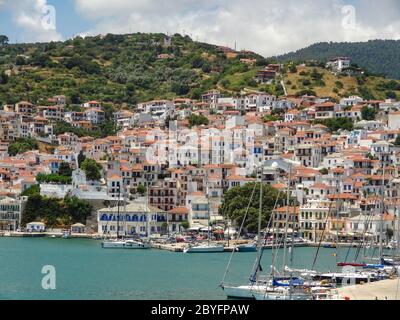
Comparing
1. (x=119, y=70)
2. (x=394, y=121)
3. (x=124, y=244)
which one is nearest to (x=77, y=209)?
(x=124, y=244)

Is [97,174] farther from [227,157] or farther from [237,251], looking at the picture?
[237,251]

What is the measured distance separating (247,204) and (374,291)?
68.9ft

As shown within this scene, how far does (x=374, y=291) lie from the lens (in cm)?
2034

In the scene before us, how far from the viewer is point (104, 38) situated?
3799 inches

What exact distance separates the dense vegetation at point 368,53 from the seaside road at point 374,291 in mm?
69411

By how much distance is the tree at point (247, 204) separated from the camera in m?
40.4

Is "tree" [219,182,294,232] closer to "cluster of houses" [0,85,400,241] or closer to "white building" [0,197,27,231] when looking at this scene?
"cluster of houses" [0,85,400,241]

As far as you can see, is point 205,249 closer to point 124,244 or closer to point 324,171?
point 124,244

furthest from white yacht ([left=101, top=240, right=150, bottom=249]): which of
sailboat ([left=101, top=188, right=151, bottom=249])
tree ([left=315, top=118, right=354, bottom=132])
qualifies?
tree ([left=315, top=118, right=354, bottom=132])

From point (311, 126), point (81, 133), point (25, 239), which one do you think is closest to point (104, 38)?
point (81, 133)

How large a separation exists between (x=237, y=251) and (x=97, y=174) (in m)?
14.0

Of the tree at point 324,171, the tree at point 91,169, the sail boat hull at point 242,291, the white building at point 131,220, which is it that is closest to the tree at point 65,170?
the tree at point 91,169

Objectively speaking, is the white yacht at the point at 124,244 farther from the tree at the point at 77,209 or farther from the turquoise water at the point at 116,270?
the tree at the point at 77,209

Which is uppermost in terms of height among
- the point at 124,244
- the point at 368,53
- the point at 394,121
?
the point at 368,53
